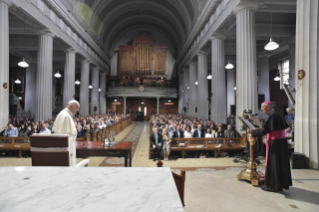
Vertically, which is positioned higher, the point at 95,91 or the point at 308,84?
the point at 95,91

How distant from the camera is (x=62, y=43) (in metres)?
14.5

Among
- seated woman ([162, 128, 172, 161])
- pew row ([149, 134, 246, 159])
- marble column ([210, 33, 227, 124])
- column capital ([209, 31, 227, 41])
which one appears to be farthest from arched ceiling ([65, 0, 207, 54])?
seated woman ([162, 128, 172, 161])

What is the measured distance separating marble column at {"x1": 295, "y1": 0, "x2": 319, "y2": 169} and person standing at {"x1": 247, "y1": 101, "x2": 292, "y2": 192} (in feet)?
7.32

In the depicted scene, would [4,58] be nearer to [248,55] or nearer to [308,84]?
[248,55]

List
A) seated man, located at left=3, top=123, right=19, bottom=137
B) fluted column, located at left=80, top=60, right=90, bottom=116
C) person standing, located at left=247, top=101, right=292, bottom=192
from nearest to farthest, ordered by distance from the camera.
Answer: person standing, located at left=247, top=101, right=292, bottom=192
seated man, located at left=3, top=123, right=19, bottom=137
fluted column, located at left=80, top=60, right=90, bottom=116

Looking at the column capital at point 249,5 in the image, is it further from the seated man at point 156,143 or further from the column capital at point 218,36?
the seated man at point 156,143

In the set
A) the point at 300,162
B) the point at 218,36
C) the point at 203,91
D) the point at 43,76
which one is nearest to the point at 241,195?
the point at 300,162

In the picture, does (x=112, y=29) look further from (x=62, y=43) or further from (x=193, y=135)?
(x=193, y=135)

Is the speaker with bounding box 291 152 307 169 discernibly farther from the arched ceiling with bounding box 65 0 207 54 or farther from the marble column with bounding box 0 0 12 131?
the arched ceiling with bounding box 65 0 207 54

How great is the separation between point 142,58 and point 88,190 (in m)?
29.7

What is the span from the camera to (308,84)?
5379 millimetres

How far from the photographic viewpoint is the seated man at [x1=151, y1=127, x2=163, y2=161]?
683cm

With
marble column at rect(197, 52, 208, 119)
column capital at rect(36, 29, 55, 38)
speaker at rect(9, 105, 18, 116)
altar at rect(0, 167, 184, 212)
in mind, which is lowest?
altar at rect(0, 167, 184, 212)

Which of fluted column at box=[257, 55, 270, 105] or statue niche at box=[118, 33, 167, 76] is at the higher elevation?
statue niche at box=[118, 33, 167, 76]
